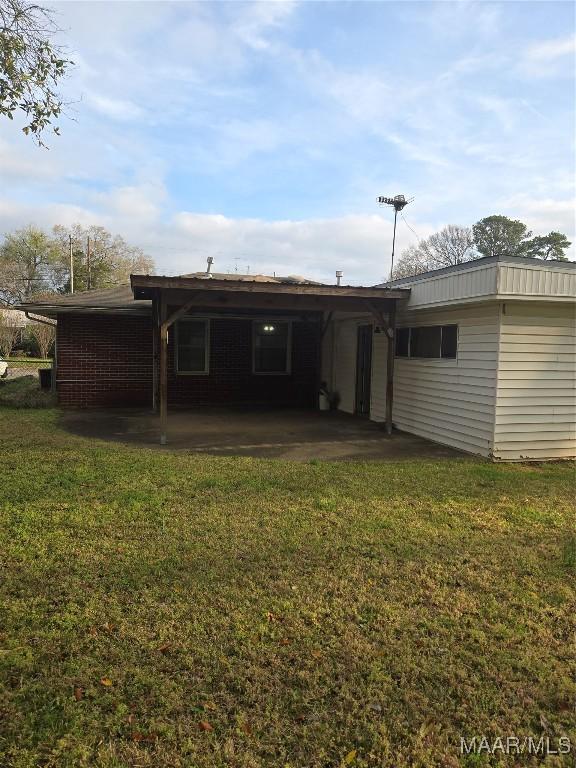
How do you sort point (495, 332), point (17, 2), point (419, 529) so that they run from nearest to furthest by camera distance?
1. point (419, 529)
2. point (17, 2)
3. point (495, 332)

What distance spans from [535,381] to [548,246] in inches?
1505

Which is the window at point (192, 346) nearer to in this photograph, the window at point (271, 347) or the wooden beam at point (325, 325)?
the window at point (271, 347)

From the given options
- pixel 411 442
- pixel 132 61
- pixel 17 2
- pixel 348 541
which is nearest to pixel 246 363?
pixel 411 442

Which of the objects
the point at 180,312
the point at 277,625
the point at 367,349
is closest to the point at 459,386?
the point at 367,349

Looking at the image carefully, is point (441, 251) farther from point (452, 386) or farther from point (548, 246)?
point (452, 386)

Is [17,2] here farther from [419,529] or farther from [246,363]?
[246,363]

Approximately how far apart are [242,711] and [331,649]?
24.7 inches

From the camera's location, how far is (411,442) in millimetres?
8539

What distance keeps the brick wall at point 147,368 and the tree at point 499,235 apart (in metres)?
33.5

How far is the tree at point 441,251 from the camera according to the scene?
4428 cm

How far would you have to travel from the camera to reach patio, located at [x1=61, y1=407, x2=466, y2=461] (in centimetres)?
760

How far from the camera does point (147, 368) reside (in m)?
12.2

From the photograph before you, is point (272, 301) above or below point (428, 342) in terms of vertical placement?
above

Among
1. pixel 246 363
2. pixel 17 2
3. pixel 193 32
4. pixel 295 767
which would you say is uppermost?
pixel 193 32
